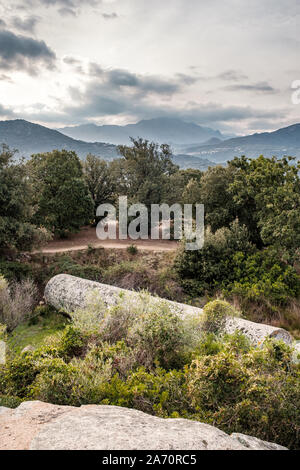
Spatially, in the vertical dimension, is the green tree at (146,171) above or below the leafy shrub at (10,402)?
above

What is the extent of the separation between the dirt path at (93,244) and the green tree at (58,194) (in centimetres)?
82

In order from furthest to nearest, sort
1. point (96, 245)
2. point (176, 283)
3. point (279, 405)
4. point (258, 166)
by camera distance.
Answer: point (96, 245), point (258, 166), point (176, 283), point (279, 405)

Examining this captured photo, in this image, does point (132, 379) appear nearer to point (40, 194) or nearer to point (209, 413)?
point (209, 413)

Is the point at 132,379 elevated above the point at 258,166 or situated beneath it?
situated beneath

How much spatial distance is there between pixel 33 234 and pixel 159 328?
440 inches

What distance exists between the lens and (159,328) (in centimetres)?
649

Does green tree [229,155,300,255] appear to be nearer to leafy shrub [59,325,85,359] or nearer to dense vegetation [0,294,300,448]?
dense vegetation [0,294,300,448]

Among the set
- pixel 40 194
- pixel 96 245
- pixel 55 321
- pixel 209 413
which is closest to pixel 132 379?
pixel 209 413

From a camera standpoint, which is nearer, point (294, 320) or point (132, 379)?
point (132, 379)

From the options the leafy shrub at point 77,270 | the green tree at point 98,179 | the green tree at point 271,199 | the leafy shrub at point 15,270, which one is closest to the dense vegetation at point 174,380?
the leafy shrub at point 15,270

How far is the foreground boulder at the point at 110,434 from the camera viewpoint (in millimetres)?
2779

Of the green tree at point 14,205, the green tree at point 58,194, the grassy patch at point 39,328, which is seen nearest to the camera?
the grassy patch at point 39,328

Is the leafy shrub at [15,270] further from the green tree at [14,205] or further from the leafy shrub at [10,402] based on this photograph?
the leafy shrub at [10,402]
